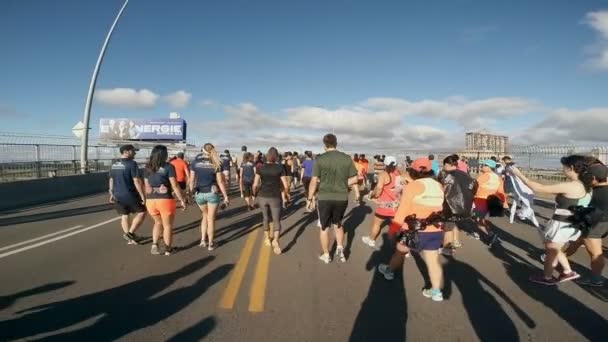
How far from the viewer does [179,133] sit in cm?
4666

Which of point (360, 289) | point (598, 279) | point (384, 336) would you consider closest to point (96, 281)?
point (360, 289)

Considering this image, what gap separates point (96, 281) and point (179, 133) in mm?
44605

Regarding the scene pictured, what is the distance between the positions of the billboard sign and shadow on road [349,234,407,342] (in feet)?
150

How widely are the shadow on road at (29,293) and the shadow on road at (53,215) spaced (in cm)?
591

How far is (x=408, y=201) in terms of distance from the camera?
4.32 m

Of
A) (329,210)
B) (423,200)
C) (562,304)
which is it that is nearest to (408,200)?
(423,200)

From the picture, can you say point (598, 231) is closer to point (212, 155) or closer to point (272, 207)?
point (272, 207)

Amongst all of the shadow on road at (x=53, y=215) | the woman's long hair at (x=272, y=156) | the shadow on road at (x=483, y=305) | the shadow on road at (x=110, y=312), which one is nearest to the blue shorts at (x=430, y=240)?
the shadow on road at (x=483, y=305)

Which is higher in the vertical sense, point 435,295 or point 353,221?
point 435,295

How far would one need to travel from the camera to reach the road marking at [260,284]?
13.0ft

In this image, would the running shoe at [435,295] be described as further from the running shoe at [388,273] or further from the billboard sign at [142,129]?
the billboard sign at [142,129]

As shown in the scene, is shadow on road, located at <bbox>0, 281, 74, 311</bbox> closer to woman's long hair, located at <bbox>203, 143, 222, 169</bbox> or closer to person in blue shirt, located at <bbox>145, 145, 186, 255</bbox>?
person in blue shirt, located at <bbox>145, 145, 186, 255</bbox>

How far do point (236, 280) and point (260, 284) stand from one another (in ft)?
1.19

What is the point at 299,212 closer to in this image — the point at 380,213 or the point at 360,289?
the point at 380,213
